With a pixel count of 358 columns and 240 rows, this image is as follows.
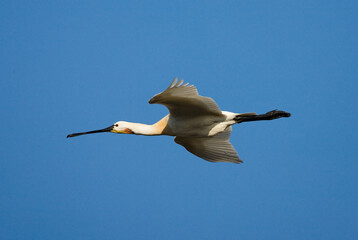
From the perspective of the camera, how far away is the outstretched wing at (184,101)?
21.9ft

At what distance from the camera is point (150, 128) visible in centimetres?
809

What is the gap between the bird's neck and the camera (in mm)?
7969

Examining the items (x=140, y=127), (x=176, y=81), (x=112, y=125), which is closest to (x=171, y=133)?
(x=140, y=127)

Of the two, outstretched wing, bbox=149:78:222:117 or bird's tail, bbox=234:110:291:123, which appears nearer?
outstretched wing, bbox=149:78:222:117

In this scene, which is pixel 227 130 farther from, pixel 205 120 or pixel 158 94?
pixel 158 94

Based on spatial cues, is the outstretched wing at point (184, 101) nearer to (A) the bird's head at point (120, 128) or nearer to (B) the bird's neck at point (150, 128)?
(B) the bird's neck at point (150, 128)

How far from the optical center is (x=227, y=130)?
8828 millimetres

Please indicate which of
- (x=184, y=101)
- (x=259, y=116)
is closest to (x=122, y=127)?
A: (x=184, y=101)

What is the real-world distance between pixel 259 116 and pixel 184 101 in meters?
1.46

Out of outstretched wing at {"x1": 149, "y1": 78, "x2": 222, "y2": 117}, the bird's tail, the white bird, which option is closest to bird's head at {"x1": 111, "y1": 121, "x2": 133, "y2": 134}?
the white bird

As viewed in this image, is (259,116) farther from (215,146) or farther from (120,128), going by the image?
(120,128)

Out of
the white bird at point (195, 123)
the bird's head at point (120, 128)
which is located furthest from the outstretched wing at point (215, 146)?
the bird's head at point (120, 128)

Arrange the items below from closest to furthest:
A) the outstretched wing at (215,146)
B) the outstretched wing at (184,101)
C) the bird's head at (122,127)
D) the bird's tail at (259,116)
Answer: the outstretched wing at (184,101)
the bird's tail at (259,116)
the bird's head at (122,127)
the outstretched wing at (215,146)

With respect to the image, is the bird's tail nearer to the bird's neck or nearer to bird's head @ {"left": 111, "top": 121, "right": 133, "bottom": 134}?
the bird's neck
